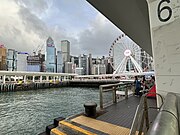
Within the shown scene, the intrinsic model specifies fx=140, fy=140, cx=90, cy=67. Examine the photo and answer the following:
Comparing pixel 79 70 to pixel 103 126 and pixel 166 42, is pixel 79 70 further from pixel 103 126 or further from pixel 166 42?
pixel 166 42

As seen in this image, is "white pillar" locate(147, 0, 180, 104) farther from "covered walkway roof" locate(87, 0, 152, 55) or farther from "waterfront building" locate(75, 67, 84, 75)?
"waterfront building" locate(75, 67, 84, 75)

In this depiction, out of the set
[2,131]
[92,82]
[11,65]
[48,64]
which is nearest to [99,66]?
[48,64]

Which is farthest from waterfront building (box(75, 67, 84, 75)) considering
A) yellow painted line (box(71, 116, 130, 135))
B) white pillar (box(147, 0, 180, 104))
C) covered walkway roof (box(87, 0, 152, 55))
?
white pillar (box(147, 0, 180, 104))

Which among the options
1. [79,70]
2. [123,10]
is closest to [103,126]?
[123,10]

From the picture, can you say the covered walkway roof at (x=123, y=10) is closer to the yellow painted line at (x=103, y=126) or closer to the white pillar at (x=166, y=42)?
the white pillar at (x=166, y=42)

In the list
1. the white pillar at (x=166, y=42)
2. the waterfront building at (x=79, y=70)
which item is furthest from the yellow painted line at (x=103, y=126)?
the waterfront building at (x=79, y=70)

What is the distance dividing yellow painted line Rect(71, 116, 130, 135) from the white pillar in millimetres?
1270

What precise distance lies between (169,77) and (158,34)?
72cm

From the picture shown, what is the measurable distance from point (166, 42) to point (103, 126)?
2.27m

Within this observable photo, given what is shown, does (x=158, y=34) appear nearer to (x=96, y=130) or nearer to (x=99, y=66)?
(x=96, y=130)

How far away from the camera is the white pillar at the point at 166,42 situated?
209 centimetres

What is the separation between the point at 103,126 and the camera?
130 inches

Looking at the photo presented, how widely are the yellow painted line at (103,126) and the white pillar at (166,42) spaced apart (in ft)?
4.17

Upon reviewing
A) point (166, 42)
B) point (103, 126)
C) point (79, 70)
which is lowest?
point (103, 126)
